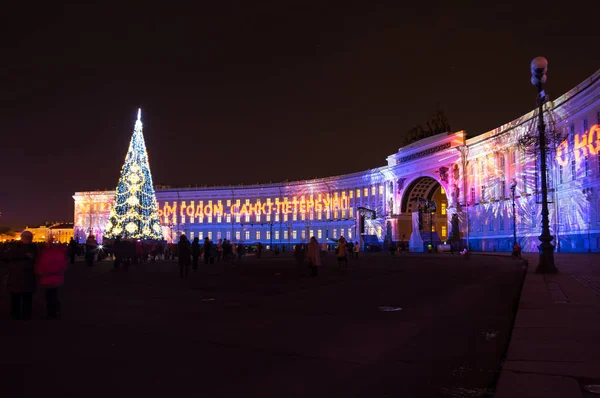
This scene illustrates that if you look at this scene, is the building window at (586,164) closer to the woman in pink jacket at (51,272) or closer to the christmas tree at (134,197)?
the christmas tree at (134,197)

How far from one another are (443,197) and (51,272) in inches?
3672

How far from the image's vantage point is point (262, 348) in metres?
7.38

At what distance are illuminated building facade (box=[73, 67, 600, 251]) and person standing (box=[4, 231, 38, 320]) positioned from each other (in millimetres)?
22022

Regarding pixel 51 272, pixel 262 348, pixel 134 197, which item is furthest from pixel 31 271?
pixel 134 197

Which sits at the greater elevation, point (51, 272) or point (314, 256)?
point (51, 272)

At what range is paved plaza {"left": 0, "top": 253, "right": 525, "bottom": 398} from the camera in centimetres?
542

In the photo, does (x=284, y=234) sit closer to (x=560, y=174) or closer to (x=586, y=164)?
(x=560, y=174)

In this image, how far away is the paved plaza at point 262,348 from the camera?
213 inches

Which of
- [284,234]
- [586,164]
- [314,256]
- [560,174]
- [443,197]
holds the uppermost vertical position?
[443,197]

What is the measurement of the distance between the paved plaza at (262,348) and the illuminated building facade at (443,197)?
1839cm

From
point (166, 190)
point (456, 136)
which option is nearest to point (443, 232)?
point (456, 136)

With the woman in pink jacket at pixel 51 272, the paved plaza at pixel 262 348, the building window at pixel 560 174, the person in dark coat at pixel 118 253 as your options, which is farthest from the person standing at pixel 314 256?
the building window at pixel 560 174

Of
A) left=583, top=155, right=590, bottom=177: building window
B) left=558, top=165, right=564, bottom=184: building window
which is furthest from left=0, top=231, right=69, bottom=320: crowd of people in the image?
left=558, top=165, right=564, bottom=184: building window

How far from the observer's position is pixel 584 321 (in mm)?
7922
